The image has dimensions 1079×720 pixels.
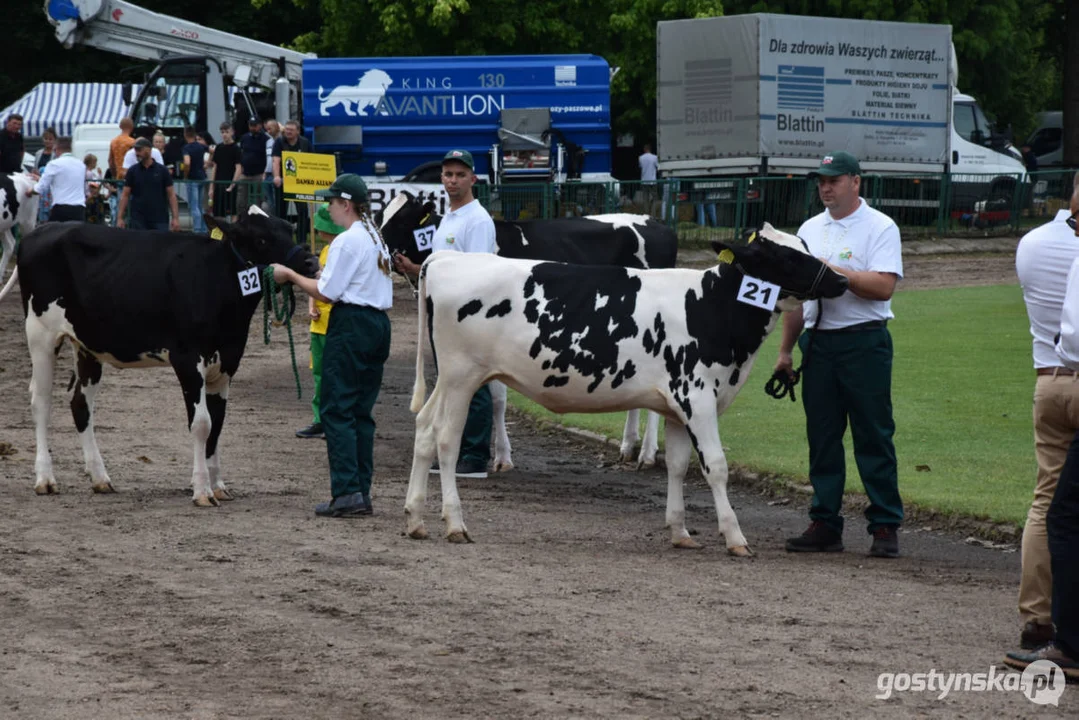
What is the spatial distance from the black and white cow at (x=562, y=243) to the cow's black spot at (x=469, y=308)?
2905mm

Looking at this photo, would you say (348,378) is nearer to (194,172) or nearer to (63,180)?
(63,180)

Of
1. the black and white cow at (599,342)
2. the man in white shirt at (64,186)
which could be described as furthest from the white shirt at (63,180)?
the black and white cow at (599,342)

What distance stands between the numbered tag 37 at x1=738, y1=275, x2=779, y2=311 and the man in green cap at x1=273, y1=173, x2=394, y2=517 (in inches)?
96.6

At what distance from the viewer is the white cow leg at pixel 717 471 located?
9.86 m

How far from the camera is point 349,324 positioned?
10.6 meters

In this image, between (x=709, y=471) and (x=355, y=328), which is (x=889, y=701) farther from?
(x=355, y=328)

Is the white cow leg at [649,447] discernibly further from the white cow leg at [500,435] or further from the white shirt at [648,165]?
the white shirt at [648,165]

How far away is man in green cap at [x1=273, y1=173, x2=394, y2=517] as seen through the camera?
10.6m

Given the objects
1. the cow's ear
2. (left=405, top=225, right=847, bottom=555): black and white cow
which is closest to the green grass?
(left=405, top=225, right=847, bottom=555): black and white cow

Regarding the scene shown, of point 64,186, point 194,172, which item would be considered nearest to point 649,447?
point 64,186

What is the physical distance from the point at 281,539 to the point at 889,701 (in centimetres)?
455

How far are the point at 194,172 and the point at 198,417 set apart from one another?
2059cm

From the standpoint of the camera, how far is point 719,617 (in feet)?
26.5

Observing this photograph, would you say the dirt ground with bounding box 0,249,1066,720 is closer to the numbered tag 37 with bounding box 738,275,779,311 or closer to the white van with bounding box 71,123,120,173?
the numbered tag 37 with bounding box 738,275,779,311
